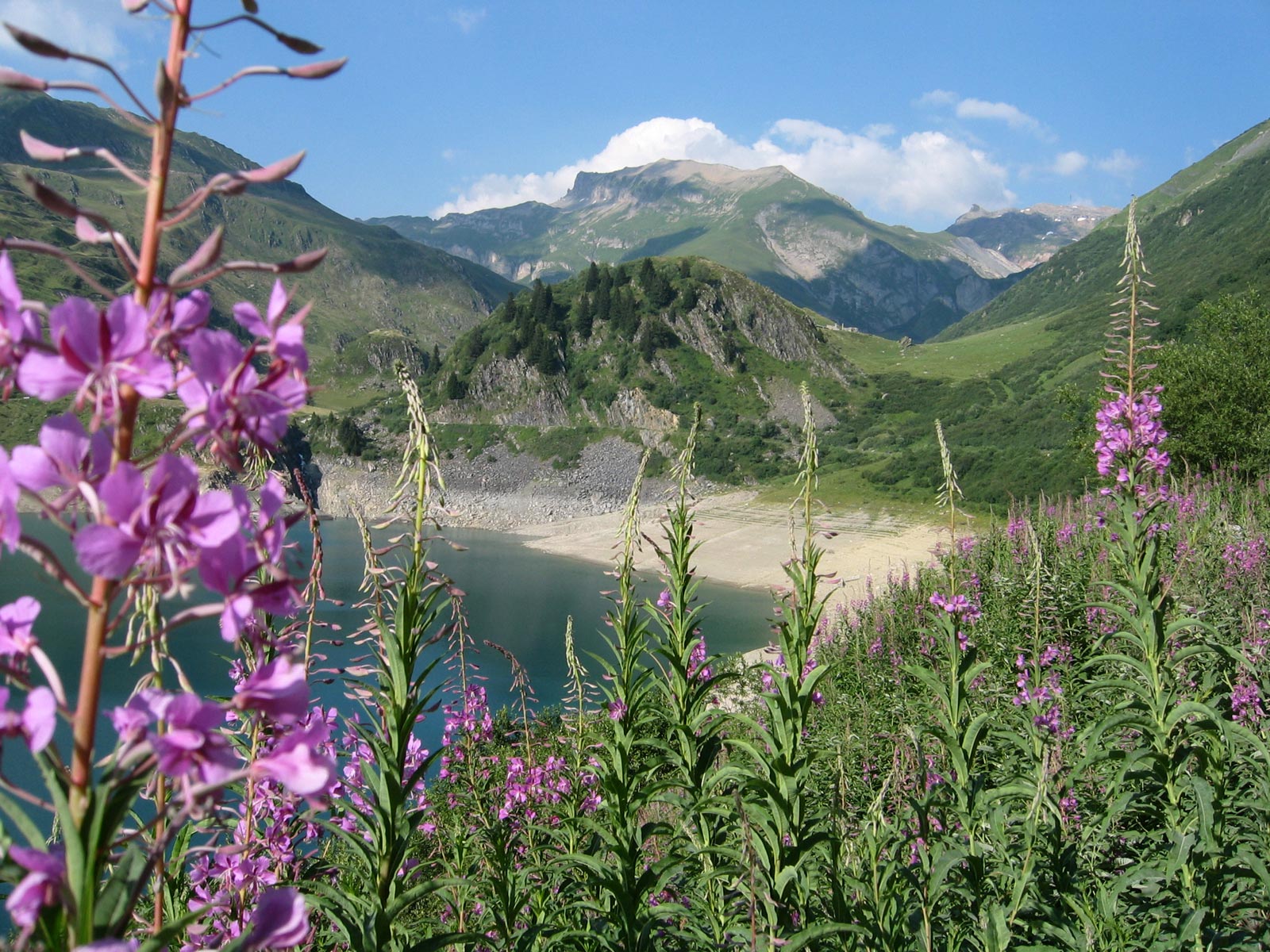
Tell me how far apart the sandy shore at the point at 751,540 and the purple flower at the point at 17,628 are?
27261 mm

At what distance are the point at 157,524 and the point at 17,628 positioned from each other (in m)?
0.37

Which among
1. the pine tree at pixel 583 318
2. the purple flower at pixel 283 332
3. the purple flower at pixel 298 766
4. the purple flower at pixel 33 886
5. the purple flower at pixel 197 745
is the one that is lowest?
the purple flower at pixel 33 886

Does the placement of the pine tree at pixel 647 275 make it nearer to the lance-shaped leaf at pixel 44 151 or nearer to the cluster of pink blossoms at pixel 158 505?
the lance-shaped leaf at pixel 44 151

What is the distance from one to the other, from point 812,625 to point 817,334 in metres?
100

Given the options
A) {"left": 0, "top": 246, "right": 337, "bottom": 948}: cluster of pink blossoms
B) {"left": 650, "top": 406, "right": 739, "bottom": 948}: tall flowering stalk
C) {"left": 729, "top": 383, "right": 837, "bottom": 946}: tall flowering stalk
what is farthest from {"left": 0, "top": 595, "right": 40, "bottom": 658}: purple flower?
{"left": 650, "top": 406, "right": 739, "bottom": 948}: tall flowering stalk

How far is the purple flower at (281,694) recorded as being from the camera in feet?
3.63

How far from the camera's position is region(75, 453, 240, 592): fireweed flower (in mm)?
979

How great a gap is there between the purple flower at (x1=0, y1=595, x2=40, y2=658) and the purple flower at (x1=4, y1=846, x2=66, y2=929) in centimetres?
30

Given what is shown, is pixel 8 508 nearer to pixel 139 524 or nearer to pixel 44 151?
pixel 139 524

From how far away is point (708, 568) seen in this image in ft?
143

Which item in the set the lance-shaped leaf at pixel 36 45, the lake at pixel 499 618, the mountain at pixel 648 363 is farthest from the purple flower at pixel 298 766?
the mountain at pixel 648 363

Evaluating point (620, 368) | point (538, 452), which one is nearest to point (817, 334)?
point (620, 368)

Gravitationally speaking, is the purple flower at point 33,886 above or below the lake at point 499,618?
above

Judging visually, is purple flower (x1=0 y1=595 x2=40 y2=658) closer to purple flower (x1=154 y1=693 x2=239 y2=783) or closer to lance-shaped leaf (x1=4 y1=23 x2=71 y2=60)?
purple flower (x1=154 y1=693 x2=239 y2=783)
